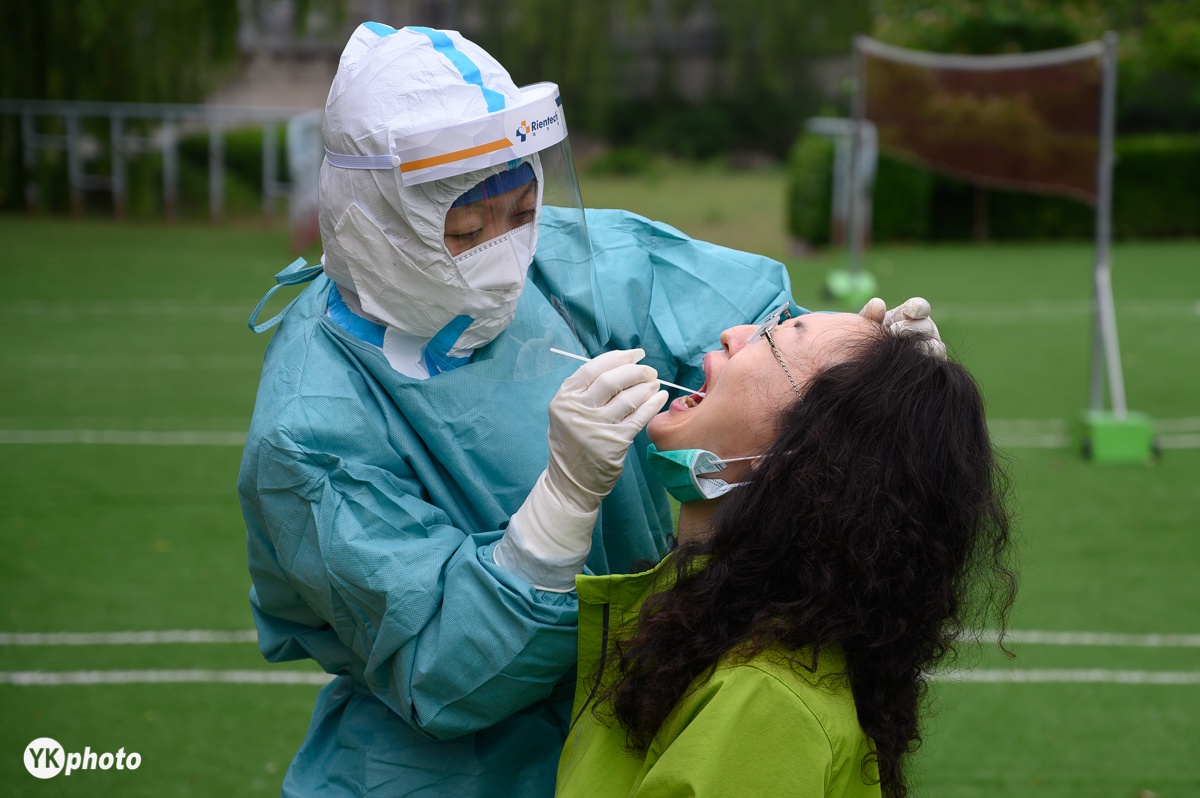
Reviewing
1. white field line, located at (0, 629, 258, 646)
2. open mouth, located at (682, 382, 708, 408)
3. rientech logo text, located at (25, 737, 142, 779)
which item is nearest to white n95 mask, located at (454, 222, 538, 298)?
open mouth, located at (682, 382, 708, 408)

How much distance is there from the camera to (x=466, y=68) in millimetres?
2021

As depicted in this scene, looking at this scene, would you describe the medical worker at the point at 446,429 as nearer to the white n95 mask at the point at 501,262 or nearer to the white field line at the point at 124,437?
the white n95 mask at the point at 501,262

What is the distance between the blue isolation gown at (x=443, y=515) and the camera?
1.80m

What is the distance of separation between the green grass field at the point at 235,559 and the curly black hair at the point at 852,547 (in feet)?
1.66

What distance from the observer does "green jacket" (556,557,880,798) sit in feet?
5.24

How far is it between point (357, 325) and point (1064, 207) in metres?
18.0

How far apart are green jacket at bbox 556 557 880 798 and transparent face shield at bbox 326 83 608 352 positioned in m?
0.62

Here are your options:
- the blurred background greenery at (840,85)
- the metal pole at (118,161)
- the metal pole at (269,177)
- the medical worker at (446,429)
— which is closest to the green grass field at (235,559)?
the medical worker at (446,429)

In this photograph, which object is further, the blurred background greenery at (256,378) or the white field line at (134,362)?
the white field line at (134,362)

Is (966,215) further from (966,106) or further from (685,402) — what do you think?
(685,402)

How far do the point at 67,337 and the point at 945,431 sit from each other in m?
10.5

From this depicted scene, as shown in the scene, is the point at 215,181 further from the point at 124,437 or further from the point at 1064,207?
the point at 1064,207

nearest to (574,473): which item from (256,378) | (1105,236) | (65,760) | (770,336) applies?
(770,336)

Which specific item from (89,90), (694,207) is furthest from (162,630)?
(694,207)
